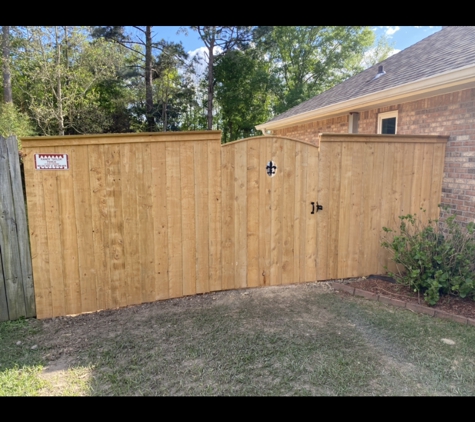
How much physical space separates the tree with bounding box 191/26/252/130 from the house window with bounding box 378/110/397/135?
14764mm

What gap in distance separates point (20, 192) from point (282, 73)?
2528 cm

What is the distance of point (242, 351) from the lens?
3.18 m

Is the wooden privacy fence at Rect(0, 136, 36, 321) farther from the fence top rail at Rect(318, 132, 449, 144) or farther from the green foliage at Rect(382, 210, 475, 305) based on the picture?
the green foliage at Rect(382, 210, 475, 305)

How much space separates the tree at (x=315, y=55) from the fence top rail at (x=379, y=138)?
69.6 feet

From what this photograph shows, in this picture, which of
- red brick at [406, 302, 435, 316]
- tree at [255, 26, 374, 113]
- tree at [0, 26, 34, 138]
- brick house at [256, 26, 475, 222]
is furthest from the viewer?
tree at [255, 26, 374, 113]

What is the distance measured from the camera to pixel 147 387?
266cm

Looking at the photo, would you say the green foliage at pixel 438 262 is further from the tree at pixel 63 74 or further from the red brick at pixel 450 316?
the tree at pixel 63 74

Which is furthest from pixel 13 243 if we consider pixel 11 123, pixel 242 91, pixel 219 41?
pixel 242 91

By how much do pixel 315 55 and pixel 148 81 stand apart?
13882 millimetres

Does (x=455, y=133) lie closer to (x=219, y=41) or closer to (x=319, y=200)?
(x=319, y=200)

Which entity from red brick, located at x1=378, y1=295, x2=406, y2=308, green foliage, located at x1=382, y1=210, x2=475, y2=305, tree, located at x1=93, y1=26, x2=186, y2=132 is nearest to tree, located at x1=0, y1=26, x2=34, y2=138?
tree, located at x1=93, y1=26, x2=186, y2=132

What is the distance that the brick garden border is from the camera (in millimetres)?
3869

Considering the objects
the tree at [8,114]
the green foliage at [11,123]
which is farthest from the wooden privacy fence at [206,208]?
the green foliage at [11,123]
